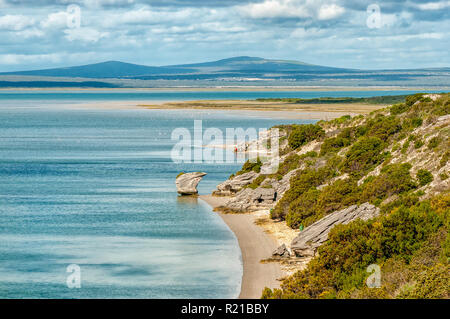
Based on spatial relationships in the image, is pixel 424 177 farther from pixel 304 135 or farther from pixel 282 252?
pixel 304 135

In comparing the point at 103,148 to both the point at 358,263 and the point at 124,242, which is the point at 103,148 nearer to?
the point at 124,242

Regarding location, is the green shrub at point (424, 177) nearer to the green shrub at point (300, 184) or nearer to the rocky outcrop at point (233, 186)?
the green shrub at point (300, 184)

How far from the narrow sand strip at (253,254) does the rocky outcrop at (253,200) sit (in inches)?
54.2

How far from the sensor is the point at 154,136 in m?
118

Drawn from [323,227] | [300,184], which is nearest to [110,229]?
[300,184]

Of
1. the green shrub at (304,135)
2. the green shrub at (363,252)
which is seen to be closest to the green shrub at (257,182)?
the green shrub at (304,135)

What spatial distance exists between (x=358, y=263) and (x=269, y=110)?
163 metres

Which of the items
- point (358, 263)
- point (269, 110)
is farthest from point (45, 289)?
point (269, 110)

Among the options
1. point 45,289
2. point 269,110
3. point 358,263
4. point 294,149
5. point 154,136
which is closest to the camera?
point 358,263

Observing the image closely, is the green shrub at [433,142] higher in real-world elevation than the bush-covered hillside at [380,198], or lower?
higher

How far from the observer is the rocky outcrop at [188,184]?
5759 centimetres

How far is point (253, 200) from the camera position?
50.1 m

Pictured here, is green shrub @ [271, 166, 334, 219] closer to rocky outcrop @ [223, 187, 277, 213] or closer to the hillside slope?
the hillside slope

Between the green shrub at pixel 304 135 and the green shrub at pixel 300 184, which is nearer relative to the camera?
the green shrub at pixel 300 184
